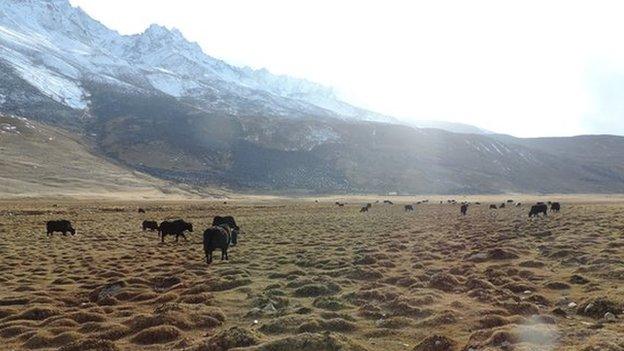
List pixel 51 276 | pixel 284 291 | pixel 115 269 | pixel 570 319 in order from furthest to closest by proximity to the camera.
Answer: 1. pixel 115 269
2. pixel 51 276
3. pixel 284 291
4. pixel 570 319

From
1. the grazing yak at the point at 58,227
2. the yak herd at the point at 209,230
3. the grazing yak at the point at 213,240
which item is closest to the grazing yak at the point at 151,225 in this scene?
the yak herd at the point at 209,230

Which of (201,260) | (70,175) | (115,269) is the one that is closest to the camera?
(115,269)

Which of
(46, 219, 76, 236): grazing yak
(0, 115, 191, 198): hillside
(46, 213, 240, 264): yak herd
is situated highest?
(46, 213, 240, 264): yak herd

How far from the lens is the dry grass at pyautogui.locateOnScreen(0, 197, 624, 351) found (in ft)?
36.5

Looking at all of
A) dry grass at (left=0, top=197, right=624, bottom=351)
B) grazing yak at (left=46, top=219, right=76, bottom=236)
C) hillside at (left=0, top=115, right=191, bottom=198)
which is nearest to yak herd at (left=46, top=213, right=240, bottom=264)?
grazing yak at (left=46, top=219, right=76, bottom=236)

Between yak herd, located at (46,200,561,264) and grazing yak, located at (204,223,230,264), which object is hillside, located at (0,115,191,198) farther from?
grazing yak, located at (204,223,230,264)

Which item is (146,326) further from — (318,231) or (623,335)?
(318,231)

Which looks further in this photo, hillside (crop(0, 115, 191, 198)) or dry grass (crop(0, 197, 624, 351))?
hillside (crop(0, 115, 191, 198))

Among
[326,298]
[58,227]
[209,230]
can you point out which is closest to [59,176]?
[58,227]

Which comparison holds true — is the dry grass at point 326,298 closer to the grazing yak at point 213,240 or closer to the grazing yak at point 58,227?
the grazing yak at point 213,240

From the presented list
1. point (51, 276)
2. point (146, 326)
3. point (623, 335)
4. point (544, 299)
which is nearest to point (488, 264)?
point (544, 299)

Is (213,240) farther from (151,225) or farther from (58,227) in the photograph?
(58,227)

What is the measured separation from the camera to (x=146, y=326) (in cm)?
1270

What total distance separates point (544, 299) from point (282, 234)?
26156mm
